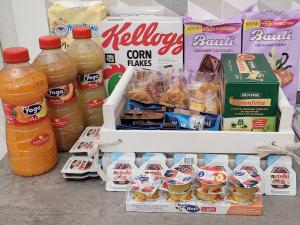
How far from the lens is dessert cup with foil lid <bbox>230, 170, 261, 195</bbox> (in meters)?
0.87

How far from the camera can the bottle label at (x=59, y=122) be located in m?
1.14

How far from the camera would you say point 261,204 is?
889 mm

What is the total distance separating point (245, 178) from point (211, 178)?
0.08m

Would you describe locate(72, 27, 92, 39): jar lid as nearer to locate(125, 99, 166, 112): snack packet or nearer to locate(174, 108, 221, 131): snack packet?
locate(125, 99, 166, 112): snack packet

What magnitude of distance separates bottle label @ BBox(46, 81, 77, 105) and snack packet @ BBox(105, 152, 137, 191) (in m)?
0.25

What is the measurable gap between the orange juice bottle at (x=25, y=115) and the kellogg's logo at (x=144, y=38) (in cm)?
35

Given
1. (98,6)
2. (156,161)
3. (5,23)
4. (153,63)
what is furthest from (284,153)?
(5,23)

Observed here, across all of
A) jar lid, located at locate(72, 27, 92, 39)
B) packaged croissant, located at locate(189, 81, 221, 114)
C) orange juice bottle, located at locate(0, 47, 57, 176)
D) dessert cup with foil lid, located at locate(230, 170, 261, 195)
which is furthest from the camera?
jar lid, located at locate(72, 27, 92, 39)

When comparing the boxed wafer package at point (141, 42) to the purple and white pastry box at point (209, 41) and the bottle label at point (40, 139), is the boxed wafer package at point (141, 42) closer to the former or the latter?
the purple and white pastry box at point (209, 41)

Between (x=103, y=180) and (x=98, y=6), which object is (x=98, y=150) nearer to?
(x=103, y=180)

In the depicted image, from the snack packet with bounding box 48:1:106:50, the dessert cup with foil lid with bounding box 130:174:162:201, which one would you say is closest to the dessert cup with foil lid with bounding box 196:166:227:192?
the dessert cup with foil lid with bounding box 130:174:162:201

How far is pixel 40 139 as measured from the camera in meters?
1.04

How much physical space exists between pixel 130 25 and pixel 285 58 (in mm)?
542

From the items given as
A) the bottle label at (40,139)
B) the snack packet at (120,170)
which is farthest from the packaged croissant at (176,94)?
the bottle label at (40,139)
